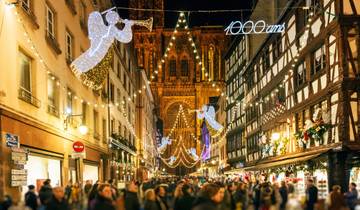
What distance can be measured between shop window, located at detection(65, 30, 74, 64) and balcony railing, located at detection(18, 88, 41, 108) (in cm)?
537

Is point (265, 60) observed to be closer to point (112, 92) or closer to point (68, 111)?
point (112, 92)

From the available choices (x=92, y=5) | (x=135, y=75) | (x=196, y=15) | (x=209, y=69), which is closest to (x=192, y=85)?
(x=209, y=69)

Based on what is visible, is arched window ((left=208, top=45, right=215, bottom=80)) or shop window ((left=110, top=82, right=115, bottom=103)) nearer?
shop window ((left=110, top=82, right=115, bottom=103))

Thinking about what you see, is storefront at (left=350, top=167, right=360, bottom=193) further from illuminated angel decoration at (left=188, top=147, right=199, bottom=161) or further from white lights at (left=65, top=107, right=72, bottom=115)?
illuminated angel decoration at (left=188, top=147, right=199, bottom=161)

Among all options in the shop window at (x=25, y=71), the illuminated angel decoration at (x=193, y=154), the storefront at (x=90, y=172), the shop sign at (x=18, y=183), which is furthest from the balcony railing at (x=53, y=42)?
the illuminated angel decoration at (x=193, y=154)

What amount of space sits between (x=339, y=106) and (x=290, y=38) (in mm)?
8042

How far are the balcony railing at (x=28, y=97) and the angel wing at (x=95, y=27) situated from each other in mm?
2808

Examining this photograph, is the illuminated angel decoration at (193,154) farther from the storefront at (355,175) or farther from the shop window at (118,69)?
the storefront at (355,175)

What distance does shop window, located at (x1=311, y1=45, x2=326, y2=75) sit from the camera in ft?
77.6

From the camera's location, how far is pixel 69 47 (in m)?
23.5

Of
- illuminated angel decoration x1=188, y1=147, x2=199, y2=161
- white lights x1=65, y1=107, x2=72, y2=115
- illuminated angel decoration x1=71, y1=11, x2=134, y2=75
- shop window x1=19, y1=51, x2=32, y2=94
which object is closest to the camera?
shop window x1=19, y1=51, x2=32, y2=94

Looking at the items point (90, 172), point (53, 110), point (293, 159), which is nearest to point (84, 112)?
point (90, 172)

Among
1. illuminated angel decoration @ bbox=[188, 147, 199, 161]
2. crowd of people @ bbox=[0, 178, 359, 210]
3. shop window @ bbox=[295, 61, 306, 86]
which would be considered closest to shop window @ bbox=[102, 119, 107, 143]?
shop window @ bbox=[295, 61, 306, 86]

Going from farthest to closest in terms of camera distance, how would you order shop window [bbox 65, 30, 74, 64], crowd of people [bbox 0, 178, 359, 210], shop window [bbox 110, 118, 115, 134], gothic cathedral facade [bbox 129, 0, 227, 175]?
gothic cathedral facade [bbox 129, 0, 227, 175] < shop window [bbox 110, 118, 115, 134] < shop window [bbox 65, 30, 74, 64] < crowd of people [bbox 0, 178, 359, 210]
